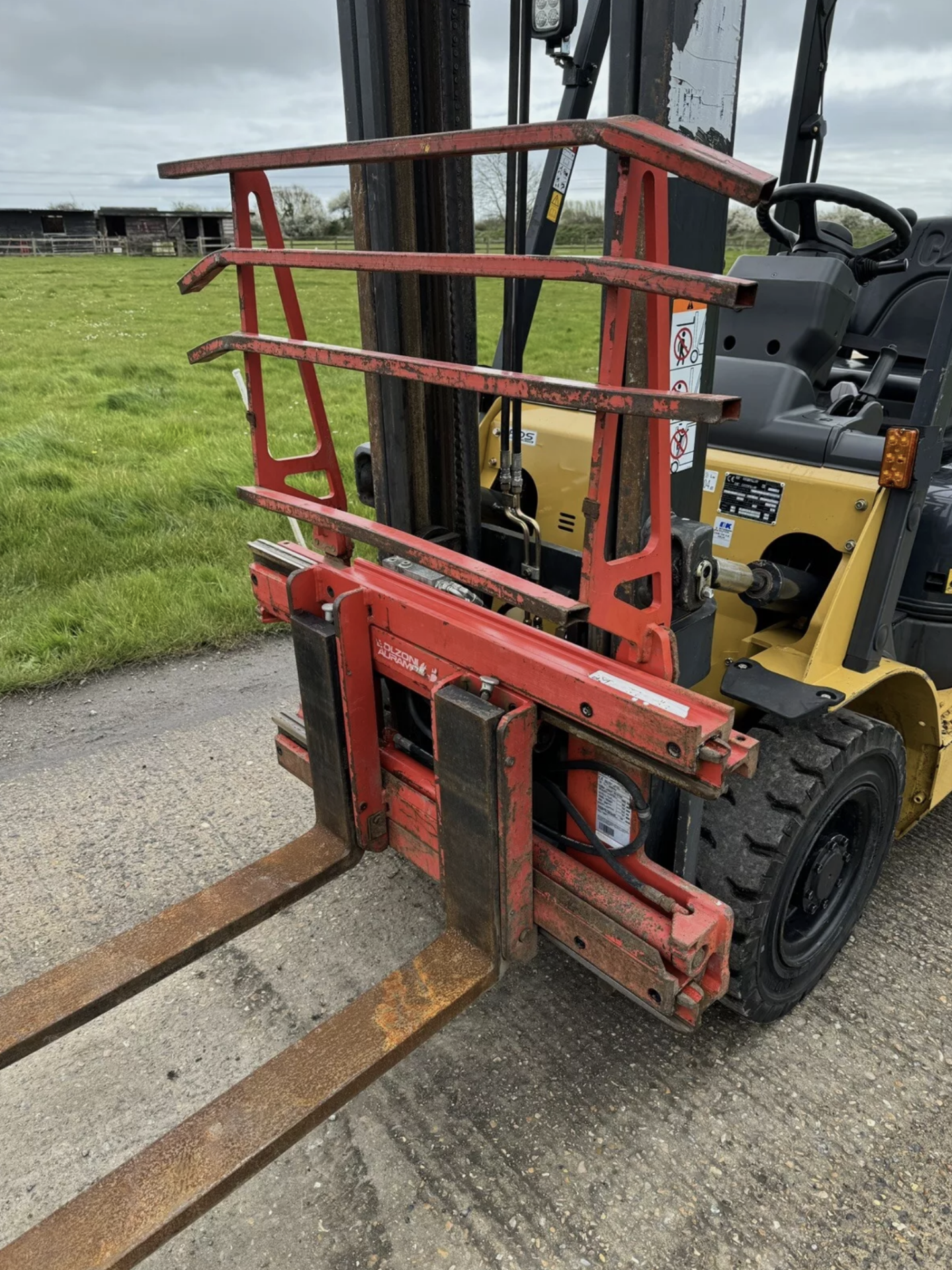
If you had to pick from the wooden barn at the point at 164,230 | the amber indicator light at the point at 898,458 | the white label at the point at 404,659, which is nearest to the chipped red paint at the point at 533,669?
the white label at the point at 404,659

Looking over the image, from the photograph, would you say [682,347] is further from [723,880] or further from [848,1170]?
→ [848,1170]

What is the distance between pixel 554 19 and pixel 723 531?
5.13 ft

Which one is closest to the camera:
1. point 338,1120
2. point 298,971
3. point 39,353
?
point 338,1120

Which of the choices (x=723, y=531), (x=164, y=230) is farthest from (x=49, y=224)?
(x=723, y=531)

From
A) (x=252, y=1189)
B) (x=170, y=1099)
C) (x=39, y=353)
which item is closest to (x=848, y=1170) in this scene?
(x=252, y=1189)

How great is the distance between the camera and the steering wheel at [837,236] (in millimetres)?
3215

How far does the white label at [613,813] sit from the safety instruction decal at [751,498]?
1.16 meters

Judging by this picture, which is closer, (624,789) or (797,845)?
(624,789)

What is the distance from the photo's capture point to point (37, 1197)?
2.20 meters

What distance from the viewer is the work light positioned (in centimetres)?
236

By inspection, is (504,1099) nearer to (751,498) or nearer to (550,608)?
(550,608)

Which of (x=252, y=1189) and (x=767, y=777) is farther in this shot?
(x=767, y=777)

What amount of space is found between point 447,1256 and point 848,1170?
1.02 m

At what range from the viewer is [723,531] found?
303 centimetres
